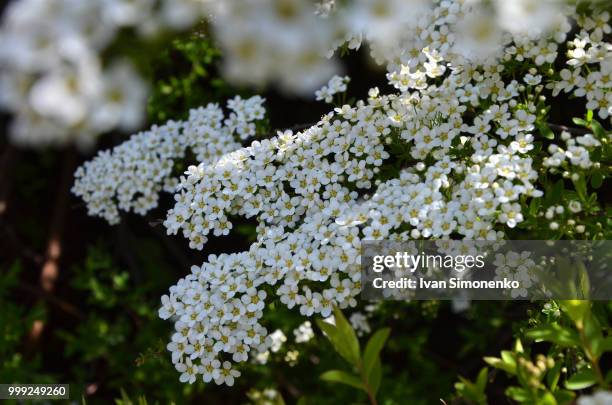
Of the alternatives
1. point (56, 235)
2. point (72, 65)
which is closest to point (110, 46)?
point (72, 65)

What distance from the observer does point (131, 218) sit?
13.1 feet

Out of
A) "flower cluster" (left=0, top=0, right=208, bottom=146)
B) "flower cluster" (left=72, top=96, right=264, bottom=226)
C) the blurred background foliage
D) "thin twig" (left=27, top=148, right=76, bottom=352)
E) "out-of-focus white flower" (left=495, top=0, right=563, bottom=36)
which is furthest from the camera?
"thin twig" (left=27, top=148, right=76, bottom=352)

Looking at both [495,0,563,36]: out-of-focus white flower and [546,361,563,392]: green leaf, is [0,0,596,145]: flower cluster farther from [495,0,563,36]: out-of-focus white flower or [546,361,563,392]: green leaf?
[546,361,563,392]: green leaf

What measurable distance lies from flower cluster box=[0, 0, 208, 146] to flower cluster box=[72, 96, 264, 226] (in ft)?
4.03

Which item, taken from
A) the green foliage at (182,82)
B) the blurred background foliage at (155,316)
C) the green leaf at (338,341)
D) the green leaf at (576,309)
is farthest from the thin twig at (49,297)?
the green leaf at (576,309)

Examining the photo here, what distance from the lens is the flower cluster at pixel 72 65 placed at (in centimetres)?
104

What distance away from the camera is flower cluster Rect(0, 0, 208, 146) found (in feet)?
3.42

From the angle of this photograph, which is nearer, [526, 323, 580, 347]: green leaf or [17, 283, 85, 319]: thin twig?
[526, 323, 580, 347]: green leaf

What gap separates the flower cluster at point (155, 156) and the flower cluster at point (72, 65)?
4.03 ft

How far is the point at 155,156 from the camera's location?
8.02ft

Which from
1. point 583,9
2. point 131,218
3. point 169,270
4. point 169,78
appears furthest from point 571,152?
point 131,218

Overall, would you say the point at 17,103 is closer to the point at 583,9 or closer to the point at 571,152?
the point at 571,152

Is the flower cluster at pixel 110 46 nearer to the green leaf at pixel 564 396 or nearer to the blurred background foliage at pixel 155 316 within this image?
the green leaf at pixel 564 396

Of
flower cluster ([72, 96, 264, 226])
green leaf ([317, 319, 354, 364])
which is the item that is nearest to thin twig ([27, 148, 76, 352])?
flower cluster ([72, 96, 264, 226])
